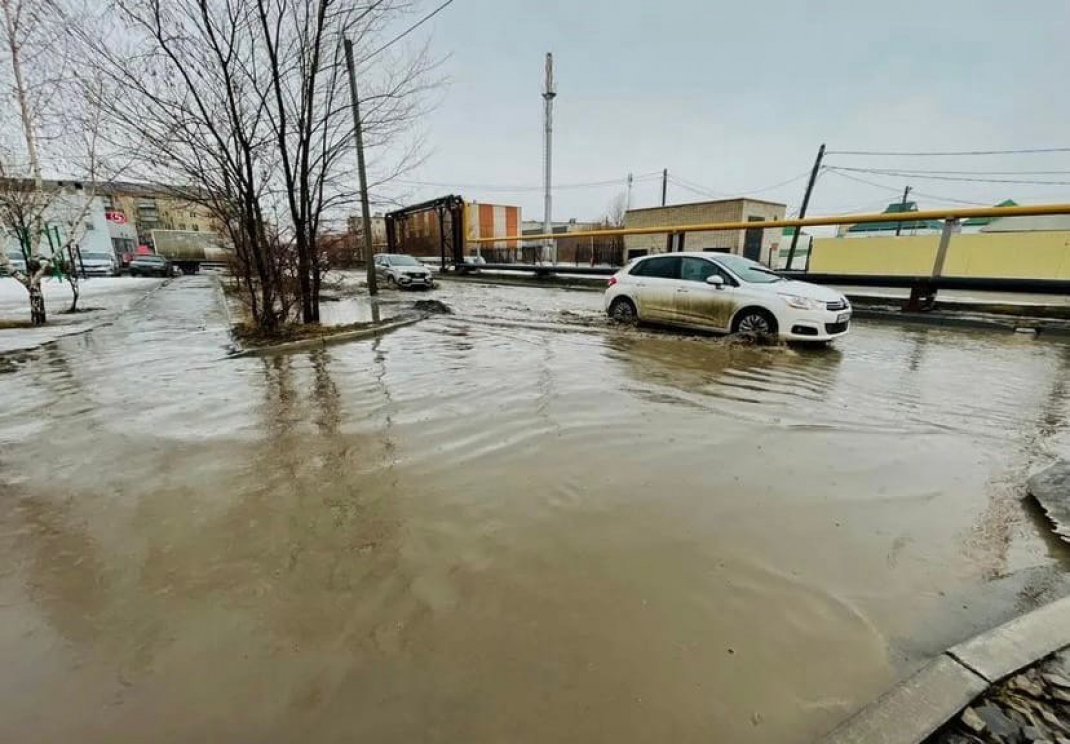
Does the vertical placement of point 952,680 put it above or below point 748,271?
below

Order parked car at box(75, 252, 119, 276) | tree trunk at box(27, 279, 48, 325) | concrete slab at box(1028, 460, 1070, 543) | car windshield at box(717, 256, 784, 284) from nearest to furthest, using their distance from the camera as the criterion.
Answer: concrete slab at box(1028, 460, 1070, 543) → car windshield at box(717, 256, 784, 284) → tree trunk at box(27, 279, 48, 325) → parked car at box(75, 252, 119, 276)

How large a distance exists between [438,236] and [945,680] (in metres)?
27.3

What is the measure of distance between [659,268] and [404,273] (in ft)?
40.9

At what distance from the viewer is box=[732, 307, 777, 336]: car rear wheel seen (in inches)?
283

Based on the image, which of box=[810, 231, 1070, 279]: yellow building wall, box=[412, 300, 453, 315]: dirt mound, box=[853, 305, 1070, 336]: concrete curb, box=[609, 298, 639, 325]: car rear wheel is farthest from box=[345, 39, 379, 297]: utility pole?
box=[810, 231, 1070, 279]: yellow building wall

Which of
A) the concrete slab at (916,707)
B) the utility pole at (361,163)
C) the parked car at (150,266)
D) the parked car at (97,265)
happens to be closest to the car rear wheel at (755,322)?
the concrete slab at (916,707)

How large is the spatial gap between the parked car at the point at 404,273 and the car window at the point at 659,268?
38.1 ft

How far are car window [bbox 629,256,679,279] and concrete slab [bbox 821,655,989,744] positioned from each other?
7.27 metres

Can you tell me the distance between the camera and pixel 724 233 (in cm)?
2678

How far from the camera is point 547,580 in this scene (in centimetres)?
227

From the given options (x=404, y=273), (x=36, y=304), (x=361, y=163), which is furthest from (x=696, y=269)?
(x=36, y=304)

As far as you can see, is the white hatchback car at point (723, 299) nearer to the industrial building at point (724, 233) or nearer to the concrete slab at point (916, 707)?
the concrete slab at point (916, 707)

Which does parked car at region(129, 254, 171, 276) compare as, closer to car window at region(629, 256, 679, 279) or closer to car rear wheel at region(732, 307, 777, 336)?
car window at region(629, 256, 679, 279)

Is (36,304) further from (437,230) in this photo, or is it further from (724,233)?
(724,233)
